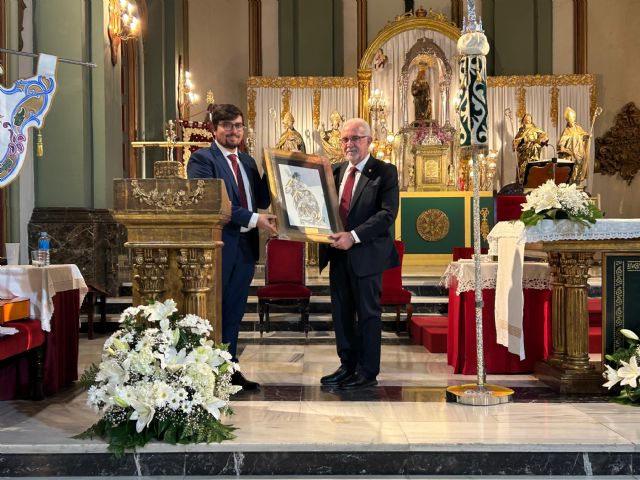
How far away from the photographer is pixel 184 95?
534 inches

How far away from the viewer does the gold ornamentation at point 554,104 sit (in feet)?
49.4

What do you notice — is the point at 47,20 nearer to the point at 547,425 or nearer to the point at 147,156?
the point at 147,156

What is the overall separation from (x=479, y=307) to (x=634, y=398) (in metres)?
0.99

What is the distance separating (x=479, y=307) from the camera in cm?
487

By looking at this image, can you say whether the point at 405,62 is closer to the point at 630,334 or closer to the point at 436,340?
the point at 436,340

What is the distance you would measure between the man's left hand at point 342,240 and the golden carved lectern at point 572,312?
1.23 meters

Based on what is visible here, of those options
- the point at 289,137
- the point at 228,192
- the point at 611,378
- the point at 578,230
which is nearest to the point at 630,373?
the point at 611,378

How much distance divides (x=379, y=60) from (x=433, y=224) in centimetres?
393

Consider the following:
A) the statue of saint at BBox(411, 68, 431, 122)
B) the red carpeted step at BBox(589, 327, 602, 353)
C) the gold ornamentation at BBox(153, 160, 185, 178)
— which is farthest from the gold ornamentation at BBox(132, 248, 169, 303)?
the statue of saint at BBox(411, 68, 431, 122)

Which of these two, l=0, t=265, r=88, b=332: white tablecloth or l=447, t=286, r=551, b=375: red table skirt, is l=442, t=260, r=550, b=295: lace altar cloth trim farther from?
l=0, t=265, r=88, b=332: white tablecloth

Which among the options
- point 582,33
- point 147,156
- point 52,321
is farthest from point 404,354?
point 582,33

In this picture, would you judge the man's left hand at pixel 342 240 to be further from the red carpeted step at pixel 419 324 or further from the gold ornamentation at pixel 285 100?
the gold ornamentation at pixel 285 100

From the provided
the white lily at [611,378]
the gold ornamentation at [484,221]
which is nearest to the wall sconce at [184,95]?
the gold ornamentation at [484,221]

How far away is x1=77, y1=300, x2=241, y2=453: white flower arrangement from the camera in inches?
141
